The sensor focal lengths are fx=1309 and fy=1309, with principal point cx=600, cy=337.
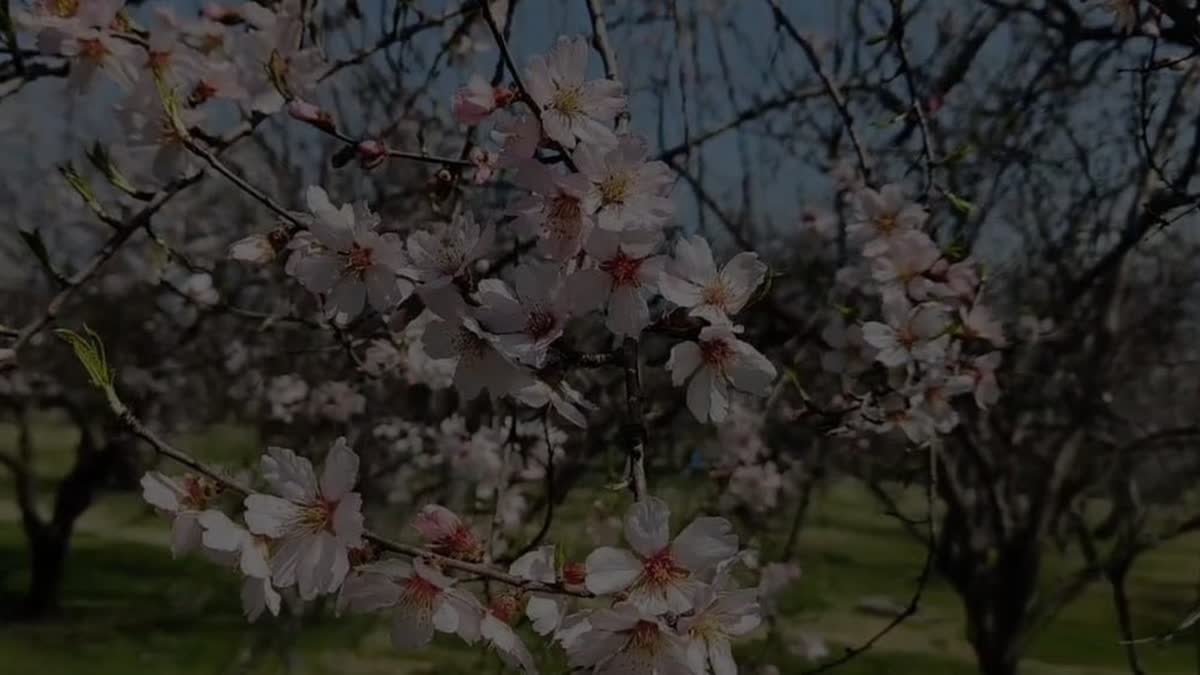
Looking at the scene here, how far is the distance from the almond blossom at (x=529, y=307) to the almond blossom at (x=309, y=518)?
16cm

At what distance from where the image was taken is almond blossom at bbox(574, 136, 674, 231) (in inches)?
41.4

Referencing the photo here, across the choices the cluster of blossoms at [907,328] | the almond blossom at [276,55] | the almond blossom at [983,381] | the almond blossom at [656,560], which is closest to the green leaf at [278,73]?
the almond blossom at [276,55]

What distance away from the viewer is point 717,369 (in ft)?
3.76

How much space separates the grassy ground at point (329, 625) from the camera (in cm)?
853

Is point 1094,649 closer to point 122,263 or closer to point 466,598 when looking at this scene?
point 122,263

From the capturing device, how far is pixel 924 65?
3.37m

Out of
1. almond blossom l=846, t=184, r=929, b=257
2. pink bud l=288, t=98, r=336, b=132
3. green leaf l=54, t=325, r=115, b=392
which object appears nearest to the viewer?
green leaf l=54, t=325, r=115, b=392

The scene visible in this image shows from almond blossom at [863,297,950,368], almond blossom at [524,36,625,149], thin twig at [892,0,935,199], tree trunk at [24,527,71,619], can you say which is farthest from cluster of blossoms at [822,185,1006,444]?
tree trunk at [24,527,71,619]

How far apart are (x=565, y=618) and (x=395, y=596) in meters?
0.14

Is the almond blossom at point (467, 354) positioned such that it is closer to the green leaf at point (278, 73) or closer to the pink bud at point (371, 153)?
the pink bud at point (371, 153)

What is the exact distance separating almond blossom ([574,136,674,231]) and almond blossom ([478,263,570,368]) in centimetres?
7

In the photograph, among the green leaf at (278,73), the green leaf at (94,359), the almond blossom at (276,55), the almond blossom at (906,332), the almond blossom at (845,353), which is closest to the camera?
the green leaf at (94,359)

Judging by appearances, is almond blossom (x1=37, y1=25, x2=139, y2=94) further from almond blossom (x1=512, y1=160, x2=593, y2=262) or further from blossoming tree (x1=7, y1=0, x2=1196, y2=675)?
almond blossom (x1=512, y1=160, x2=593, y2=262)

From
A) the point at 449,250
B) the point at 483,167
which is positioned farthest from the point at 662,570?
the point at 483,167
